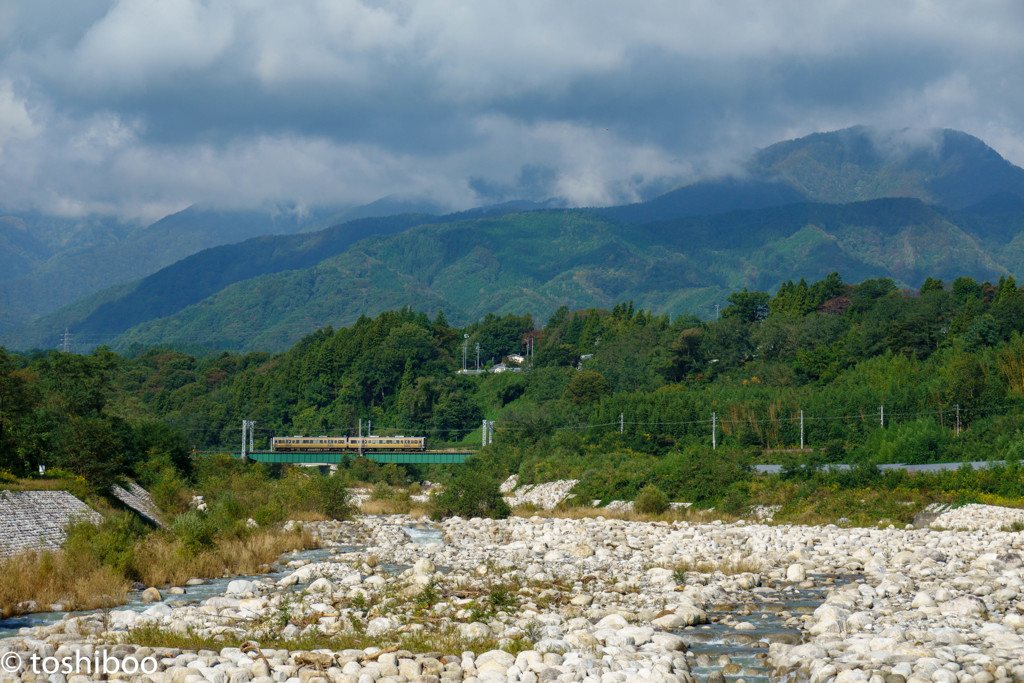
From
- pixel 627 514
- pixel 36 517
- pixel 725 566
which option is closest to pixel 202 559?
pixel 36 517

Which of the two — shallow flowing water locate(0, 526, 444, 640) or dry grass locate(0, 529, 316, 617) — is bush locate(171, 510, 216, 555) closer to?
dry grass locate(0, 529, 316, 617)

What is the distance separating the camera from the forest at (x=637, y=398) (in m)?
Result: 40.5

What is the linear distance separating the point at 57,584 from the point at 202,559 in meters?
4.70

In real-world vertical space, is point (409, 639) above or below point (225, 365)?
below

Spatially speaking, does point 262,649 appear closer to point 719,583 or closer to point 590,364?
point 719,583

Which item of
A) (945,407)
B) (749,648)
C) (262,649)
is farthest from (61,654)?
(945,407)

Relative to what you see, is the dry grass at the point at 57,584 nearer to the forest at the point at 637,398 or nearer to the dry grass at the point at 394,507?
the forest at the point at 637,398

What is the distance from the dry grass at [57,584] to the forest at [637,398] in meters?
9.88

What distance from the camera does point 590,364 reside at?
10006 centimetres

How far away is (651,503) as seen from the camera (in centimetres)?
4156

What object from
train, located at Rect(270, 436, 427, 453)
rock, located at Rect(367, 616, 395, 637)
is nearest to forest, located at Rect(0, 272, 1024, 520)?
train, located at Rect(270, 436, 427, 453)

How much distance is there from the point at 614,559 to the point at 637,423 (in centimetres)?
3867

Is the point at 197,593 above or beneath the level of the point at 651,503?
above

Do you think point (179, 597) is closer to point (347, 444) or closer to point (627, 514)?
point (627, 514)
